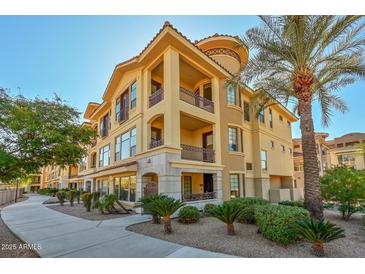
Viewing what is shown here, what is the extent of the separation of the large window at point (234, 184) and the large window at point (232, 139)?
210 centimetres

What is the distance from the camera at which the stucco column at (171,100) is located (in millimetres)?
11656

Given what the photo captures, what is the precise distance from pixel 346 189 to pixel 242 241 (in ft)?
24.3

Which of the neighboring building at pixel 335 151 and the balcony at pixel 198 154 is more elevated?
the neighboring building at pixel 335 151

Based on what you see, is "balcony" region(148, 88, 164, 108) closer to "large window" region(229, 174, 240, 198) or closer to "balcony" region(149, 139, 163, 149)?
"balcony" region(149, 139, 163, 149)

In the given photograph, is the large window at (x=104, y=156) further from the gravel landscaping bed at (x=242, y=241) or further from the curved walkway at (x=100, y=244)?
the gravel landscaping bed at (x=242, y=241)

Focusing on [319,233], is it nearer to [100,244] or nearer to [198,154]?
[100,244]

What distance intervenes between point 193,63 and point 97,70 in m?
6.14

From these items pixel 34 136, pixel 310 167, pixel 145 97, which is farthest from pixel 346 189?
pixel 34 136

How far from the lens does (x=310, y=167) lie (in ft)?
30.2

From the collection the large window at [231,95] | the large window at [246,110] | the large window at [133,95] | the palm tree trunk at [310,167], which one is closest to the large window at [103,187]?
the large window at [133,95]

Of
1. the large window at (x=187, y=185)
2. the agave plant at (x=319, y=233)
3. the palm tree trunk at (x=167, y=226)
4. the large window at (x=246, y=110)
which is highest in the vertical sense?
the large window at (x=246, y=110)

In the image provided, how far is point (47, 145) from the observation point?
6.91m

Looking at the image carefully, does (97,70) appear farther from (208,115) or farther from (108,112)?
(108,112)
